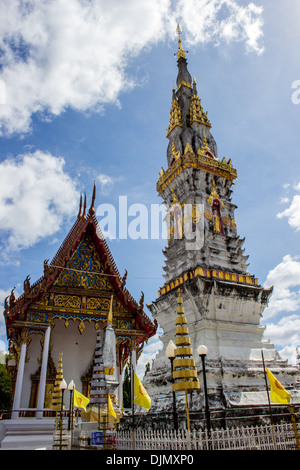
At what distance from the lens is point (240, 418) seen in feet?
29.9

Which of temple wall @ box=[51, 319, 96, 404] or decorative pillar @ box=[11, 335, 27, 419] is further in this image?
temple wall @ box=[51, 319, 96, 404]

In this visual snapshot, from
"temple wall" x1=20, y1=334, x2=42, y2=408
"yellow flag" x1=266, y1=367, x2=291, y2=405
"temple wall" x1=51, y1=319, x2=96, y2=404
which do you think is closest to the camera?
"yellow flag" x1=266, y1=367, x2=291, y2=405

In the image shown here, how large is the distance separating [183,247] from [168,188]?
3.62 meters

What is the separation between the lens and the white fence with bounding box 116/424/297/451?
6594 mm

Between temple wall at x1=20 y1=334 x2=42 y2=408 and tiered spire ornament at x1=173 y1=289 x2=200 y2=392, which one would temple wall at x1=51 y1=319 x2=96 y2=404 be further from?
tiered spire ornament at x1=173 y1=289 x2=200 y2=392

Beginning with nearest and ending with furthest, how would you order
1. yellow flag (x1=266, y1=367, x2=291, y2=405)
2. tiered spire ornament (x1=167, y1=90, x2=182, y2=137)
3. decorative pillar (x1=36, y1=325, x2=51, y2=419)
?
yellow flag (x1=266, y1=367, x2=291, y2=405) < decorative pillar (x1=36, y1=325, x2=51, y2=419) < tiered spire ornament (x1=167, y1=90, x2=182, y2=137)

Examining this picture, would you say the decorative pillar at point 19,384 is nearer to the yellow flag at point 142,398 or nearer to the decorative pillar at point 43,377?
the decorative pillar at point 43,377

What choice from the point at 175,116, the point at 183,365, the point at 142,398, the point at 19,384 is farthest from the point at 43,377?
the point at 175,116

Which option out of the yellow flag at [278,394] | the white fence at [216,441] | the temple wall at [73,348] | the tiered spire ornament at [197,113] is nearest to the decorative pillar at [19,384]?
the temple wall at [73,348]

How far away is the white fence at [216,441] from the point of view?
21.6 ft

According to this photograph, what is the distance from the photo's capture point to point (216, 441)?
24.1 feet

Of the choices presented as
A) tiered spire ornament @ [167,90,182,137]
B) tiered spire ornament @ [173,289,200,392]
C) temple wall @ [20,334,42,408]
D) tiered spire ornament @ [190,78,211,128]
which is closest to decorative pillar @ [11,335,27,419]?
temple wall @ [20,334,42,408]
